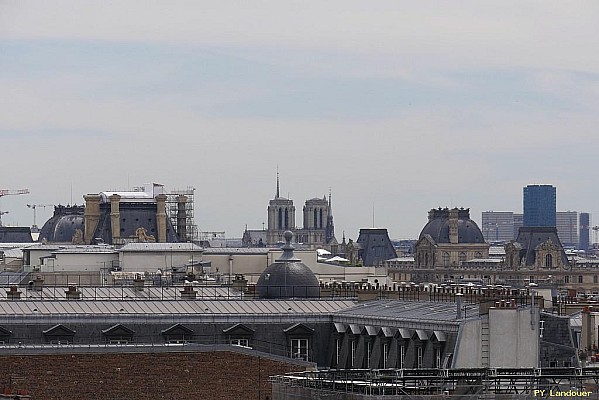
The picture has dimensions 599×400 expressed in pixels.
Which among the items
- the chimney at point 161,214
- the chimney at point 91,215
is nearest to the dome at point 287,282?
the chimney at point 161,214

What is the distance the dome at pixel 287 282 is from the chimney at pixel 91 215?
105022 millimetres

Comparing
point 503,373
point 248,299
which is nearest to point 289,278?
point 248,299

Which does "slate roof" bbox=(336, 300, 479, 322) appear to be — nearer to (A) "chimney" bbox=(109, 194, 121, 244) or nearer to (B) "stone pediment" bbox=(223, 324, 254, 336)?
(B) "stone pediment" bbox=(223, 324, 254, 336)

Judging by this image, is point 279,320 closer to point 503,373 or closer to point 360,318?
point 360,318

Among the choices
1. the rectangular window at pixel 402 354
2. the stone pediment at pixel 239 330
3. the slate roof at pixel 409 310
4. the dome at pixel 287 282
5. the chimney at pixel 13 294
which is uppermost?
the dome at pixel 287 282

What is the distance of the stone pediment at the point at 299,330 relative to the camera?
79.8m

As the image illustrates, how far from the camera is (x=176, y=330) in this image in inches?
3110

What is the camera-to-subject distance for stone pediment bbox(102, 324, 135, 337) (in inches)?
3063

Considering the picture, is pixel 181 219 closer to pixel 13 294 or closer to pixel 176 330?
pixel 13 294

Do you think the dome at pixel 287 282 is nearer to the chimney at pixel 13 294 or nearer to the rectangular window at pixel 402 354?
the chimney at pixel 13 294

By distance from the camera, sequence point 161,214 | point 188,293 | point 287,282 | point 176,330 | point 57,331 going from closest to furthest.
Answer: point 57,331 → point 176,330 → point 188,293 → point 287,282 → point 161,214

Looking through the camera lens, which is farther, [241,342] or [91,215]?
[91,215]

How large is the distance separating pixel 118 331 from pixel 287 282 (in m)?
9.92

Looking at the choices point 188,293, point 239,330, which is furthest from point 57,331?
point 188,293
